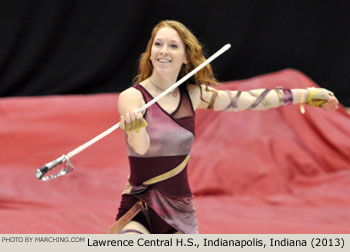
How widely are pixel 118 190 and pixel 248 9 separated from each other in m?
1.95

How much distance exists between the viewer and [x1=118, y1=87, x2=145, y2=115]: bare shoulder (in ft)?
4.48

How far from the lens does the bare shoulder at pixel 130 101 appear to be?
1364 millimetres

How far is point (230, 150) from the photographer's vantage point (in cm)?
286

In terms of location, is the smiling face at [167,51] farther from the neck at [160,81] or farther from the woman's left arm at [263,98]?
the woman's left arm at [263,98]

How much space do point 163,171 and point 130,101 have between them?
0.64 feet

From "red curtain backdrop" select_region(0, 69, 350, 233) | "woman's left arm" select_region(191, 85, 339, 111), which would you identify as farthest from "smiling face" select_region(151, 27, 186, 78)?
"red curtain backdrop" select_region(0, 69, 350, 233)

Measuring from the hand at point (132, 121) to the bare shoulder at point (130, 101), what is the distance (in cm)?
9

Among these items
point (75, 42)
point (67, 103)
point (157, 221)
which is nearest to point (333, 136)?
point (67, 103)

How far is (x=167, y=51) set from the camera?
1430mm

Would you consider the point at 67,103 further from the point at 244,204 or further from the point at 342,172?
the point at 342,172

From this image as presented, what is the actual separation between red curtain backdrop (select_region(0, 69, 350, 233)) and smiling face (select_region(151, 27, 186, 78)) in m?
1.03

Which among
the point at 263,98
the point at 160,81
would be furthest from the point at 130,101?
the point at 263,98

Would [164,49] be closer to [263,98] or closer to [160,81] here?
[160,81]

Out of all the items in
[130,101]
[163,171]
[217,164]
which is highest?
[217,164]
